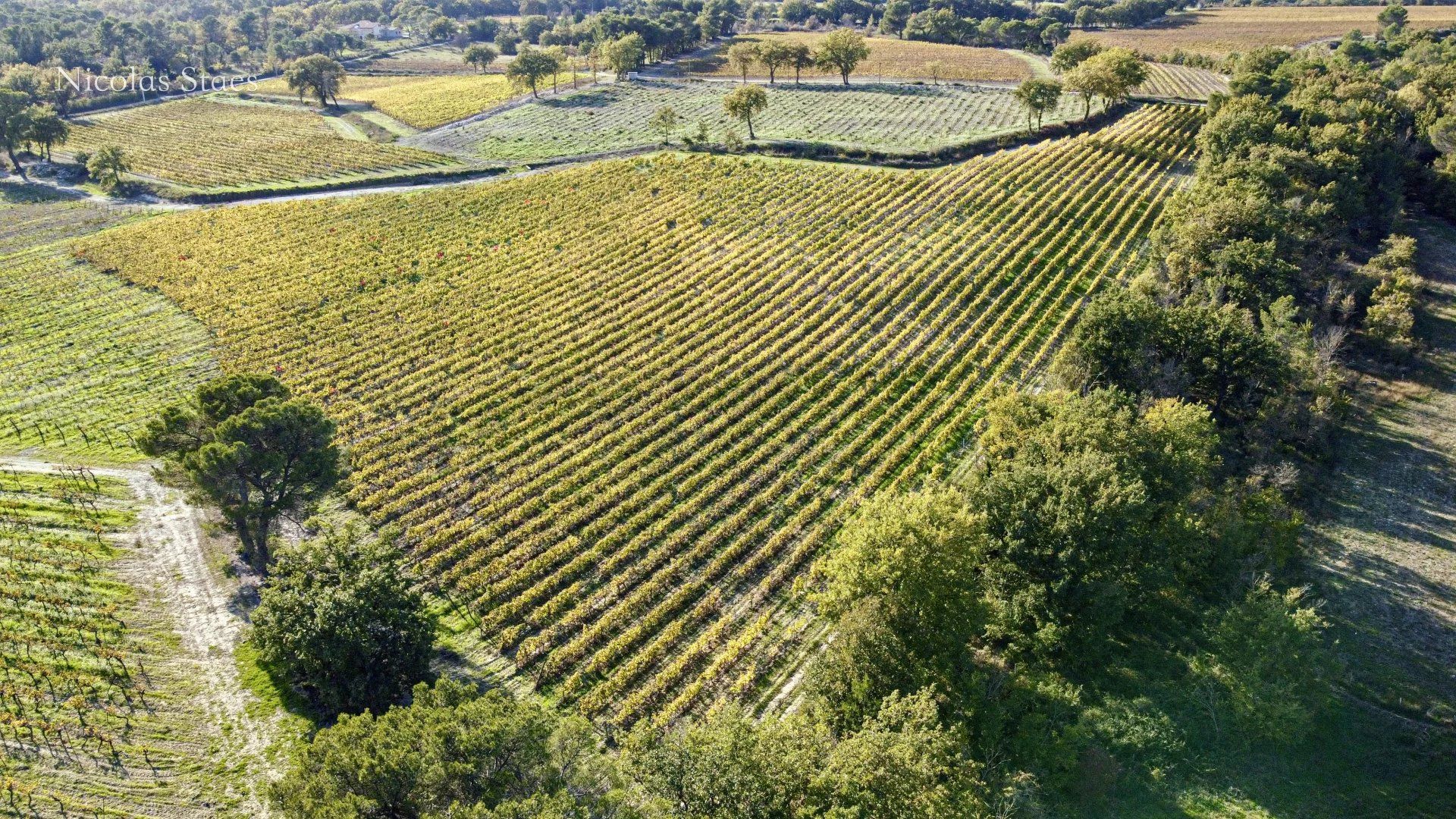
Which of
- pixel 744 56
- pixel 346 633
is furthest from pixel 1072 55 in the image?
pixel 346 633

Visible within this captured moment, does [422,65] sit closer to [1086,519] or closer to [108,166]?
[108,166]

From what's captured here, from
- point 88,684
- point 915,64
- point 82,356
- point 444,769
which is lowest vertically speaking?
point 88,684

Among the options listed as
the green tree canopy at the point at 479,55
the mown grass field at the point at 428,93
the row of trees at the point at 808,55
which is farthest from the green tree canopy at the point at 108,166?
the row of trees at the point at 808,55

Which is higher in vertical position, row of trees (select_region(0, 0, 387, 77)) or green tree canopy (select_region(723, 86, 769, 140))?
row of trees (select_region(0, 0, 387, 77))

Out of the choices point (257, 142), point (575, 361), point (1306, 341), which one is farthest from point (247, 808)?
point (257, 142)

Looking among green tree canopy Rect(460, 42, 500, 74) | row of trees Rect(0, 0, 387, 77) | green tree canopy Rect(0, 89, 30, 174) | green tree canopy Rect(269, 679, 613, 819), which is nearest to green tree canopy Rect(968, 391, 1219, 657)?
green tree canopy Rect(269, 679, 613, 819)

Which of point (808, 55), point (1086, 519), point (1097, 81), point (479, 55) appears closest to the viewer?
point (1086, 519)

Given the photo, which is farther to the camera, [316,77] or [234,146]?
[316,77]

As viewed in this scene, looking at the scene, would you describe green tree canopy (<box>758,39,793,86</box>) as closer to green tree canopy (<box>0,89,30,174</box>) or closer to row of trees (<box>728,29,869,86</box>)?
row of trees (<box>728,29,869,86</box>)
